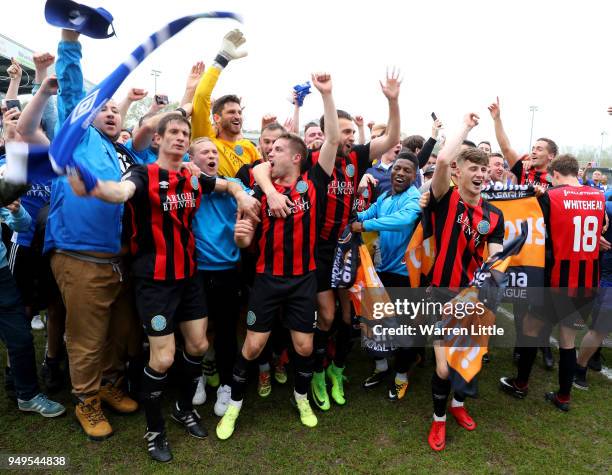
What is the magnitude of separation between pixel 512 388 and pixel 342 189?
2.45 meters

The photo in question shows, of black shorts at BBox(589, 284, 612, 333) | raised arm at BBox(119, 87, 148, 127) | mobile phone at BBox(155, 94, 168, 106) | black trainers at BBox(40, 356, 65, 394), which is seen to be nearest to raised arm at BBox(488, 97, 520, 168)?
black shorts at BBox(589, 284, 612, 333)

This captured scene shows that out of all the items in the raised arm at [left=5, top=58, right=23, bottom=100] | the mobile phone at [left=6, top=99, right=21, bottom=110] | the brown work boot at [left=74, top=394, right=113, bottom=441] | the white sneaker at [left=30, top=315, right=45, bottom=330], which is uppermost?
the raised arm at [left=5, top=58, right=23, bottom=100]

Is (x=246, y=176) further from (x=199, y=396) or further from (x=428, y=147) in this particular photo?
(x=428, y=147)

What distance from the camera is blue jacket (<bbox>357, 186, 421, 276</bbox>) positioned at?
3.60 meters

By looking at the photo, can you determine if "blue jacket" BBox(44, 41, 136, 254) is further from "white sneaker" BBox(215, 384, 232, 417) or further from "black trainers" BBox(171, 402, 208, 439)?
"white sneaker" BBox(215, 384, 232, 417)

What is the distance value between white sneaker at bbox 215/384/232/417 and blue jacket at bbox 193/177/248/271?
42.5 inches

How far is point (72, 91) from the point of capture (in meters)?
2.85

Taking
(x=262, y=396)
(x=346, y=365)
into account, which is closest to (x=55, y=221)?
(x=262, y=396)

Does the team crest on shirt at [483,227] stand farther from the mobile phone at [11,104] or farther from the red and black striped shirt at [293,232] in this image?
the mobile phone at [11,104]

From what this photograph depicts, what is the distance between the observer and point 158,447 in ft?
9.85

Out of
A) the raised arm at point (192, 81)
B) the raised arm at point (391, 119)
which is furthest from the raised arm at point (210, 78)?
the raised arm at point (391, 119)

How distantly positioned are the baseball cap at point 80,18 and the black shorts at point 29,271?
1848mm

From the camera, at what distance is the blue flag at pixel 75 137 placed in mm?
2199

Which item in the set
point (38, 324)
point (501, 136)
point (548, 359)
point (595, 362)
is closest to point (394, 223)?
point (501, 136)
